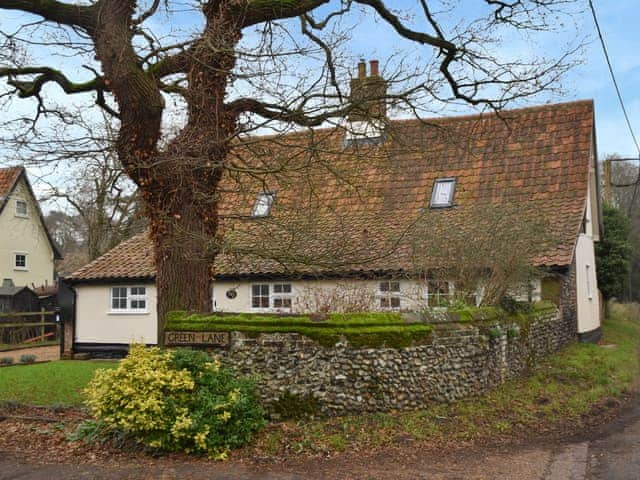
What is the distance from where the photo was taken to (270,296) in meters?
18.6

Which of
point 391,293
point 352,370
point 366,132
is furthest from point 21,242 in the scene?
point 352,370

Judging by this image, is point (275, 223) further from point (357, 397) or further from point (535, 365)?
point (535, 365)

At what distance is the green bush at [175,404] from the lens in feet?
27.4

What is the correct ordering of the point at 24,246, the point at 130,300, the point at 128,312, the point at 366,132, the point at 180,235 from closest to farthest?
the point at 180,235, the point at 366,132, the point at 128,312, the point at 130,300, the point at 24,246

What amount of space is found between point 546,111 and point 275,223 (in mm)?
14857

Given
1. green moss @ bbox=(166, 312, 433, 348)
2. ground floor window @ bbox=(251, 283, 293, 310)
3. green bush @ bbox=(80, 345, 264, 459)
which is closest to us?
green bush @ bbox=(80, 345, 264, 459)

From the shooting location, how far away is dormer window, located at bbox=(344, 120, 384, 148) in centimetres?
1081

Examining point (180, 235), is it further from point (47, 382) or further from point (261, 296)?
point (261, 296)

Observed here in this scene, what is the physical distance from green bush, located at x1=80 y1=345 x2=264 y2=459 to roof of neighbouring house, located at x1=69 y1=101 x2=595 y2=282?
221 cm

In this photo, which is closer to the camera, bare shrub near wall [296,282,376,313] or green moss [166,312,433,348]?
green moss [166,312,433,348]

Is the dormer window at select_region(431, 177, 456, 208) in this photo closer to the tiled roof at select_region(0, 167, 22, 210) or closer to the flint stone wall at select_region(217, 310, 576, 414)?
the flint stone wall at select_region(217, 310, 576, 414)

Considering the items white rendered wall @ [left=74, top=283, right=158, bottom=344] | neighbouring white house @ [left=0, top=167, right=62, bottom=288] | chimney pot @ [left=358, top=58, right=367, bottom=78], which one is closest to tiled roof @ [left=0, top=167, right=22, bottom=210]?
neighbouring white house @ [left=0, top=167, right=62, bottom=288]

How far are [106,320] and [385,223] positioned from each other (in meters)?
9.47

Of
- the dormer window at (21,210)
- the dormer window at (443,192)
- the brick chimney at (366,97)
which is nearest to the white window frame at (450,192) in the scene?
the dormer window at (443,192)
